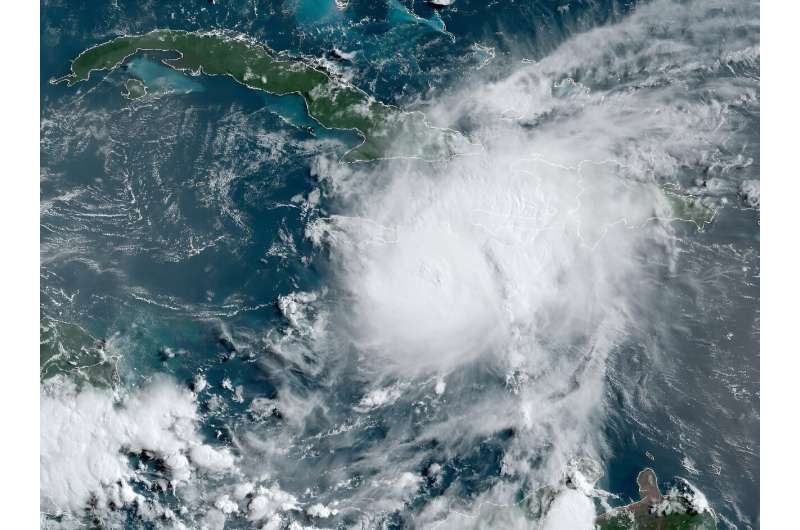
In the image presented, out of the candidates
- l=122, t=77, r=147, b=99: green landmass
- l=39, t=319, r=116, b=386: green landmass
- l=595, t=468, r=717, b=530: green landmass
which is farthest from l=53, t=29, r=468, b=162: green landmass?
l=595, t=468, r=717, b=530: green landmass

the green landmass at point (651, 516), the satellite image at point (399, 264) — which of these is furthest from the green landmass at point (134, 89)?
the green landmass at point (651, 516)

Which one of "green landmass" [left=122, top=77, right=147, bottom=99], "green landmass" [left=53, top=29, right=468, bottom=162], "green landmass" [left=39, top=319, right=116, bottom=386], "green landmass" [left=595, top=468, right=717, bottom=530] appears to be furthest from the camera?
"green landmass" [left=122, top=77, right=147, bottom=99]

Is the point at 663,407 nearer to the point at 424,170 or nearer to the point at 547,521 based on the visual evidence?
the point at 547,521

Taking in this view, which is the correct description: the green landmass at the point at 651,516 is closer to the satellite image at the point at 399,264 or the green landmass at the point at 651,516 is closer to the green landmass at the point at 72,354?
the satellite image at the point at 399,264

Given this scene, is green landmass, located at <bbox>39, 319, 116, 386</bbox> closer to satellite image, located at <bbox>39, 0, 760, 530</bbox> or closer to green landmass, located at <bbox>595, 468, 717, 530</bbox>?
satellite image, located at <bbox>39, 0, 760, 530</bbox>

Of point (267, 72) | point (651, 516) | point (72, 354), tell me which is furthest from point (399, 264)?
point (651, 516)

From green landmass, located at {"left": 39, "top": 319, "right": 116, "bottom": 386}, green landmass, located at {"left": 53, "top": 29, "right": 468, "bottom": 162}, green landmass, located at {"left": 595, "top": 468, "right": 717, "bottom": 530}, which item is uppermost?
green landmass, located at {"left": 53, "top": 29, "right": 468, "bottom": 162}

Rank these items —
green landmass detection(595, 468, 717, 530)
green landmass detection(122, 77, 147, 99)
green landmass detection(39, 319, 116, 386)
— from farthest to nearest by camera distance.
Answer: green landmass detection(122, 77, 147, 99) → green landmass detection(39, 319, 116, 386) → green landmass detection(595, 468, 717, 530)
